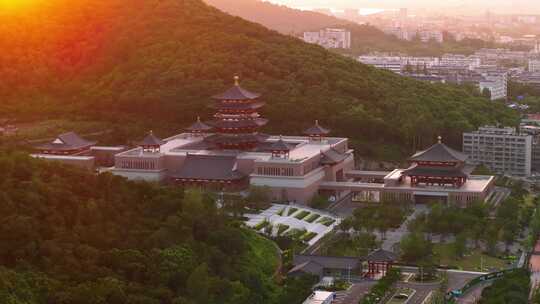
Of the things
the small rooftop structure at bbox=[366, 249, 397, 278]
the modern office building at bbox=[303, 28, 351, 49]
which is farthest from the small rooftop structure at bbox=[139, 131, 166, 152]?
the modern office building at bbox=[303, 28, 351, 49]

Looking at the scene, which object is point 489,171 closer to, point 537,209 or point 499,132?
point 499,132

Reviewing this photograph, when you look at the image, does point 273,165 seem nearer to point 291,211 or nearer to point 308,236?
point 291,211

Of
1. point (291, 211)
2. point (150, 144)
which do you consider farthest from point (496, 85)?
point (291, 211)

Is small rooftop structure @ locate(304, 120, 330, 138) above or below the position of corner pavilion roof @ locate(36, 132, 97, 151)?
above

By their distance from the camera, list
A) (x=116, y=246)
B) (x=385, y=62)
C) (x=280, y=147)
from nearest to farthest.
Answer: (x=116, y=246), (x=280, y=147), (x=385, y=62)

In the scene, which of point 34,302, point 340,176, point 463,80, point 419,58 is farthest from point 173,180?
point 419,58

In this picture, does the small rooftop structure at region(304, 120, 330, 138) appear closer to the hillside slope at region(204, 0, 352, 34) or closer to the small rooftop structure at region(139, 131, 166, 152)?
the small rooftop structure at region(139, 131, 166, 152)
